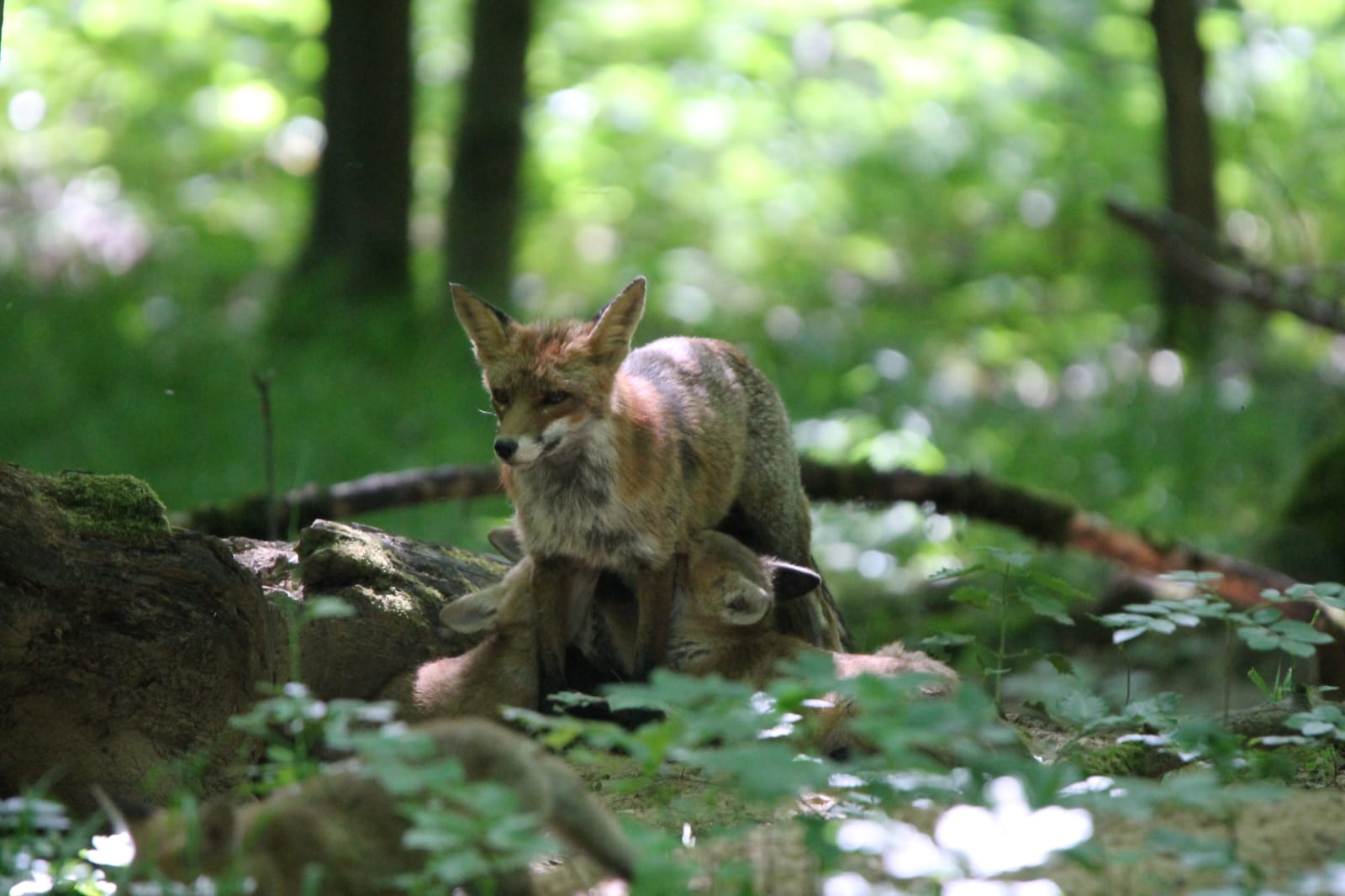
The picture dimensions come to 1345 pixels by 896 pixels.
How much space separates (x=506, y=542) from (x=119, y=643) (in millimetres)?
2388

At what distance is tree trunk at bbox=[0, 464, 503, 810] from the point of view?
4.02 meters

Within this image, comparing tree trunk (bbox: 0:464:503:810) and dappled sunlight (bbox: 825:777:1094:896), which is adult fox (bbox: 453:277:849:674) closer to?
tree trunk (bbox: 0:464:503:810)

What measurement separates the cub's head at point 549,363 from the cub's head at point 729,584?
2.34 ft

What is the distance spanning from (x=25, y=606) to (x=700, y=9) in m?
15.5

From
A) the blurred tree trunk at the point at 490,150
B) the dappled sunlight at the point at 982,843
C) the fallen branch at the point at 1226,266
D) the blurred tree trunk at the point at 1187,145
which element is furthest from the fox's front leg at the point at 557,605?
the blurred tree trunk at the point at 1187,145

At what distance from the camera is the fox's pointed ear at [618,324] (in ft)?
17.6

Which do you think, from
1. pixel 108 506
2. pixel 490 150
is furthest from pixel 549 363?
pixel 490 150

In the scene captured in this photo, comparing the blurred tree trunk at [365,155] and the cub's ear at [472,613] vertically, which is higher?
the blurred tree trunk at [365,155]

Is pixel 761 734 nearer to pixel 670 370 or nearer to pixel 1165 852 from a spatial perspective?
pixel 1165 852

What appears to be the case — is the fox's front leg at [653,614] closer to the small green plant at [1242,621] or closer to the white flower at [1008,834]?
the small green plant at [1242,621]

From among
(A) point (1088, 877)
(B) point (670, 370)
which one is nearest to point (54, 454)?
(B) point (670, 370)

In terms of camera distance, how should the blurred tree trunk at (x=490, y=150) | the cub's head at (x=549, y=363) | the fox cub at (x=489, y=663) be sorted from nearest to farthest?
the fox cub at (x=489, y=663) → the cub's head at (x=549, y=363) → the blurred tree trunk at (x=490, y=150)

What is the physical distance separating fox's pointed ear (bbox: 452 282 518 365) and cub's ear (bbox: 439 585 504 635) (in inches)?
36.1

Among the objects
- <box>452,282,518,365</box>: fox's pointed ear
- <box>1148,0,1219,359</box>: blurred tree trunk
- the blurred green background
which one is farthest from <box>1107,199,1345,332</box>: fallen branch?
<box>452,282,518,365</box>: fox's pointed ear
